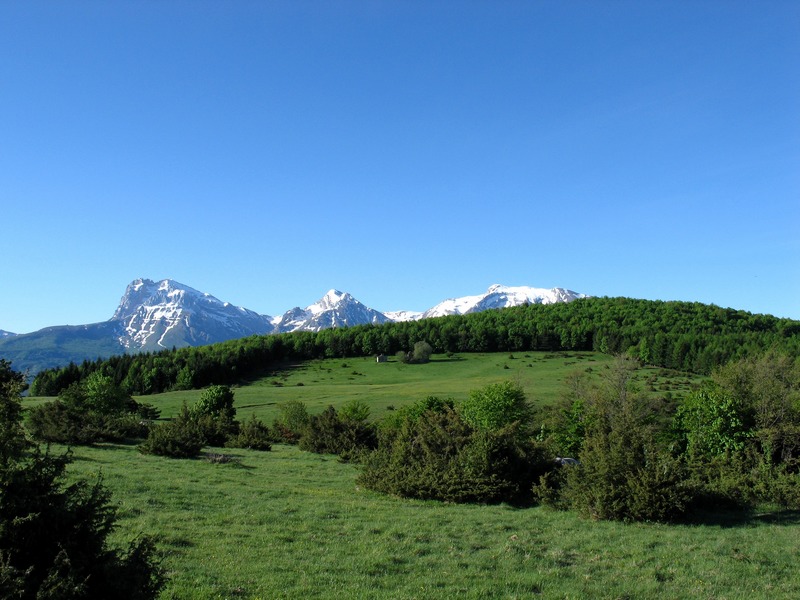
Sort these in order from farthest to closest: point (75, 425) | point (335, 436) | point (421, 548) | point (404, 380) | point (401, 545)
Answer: point (404, 380), point (335, 436), point (75, 425), point (401, 545), point (421, 548)

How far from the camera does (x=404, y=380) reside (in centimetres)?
13312

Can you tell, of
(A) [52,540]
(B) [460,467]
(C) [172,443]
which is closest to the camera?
(A) [52,540]

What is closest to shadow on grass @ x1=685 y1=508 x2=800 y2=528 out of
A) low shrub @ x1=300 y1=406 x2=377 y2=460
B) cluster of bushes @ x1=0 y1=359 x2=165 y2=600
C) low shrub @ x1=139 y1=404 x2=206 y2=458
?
cluster of bushes @ x1=0 y1=359 x2=165 y2=600

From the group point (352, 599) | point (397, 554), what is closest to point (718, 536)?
point (397, 554)

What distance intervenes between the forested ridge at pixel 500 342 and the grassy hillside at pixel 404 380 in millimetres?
8038

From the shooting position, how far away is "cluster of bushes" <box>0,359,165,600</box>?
7117 mm

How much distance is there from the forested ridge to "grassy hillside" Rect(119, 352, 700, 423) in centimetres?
804

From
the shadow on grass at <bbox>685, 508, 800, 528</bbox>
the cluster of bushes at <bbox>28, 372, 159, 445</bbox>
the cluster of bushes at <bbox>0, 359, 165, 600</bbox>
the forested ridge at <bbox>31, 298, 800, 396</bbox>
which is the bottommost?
the shadow on grass at <bbox>685, 508, 800, 528</bbox>

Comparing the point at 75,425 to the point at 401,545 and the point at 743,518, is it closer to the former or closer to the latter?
the point at 401,545

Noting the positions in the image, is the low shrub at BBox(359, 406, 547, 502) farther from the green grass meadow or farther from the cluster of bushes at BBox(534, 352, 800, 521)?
the cluster of bushes at BBox(534, 352, 800, 521)

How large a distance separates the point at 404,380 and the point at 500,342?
46.5 metres

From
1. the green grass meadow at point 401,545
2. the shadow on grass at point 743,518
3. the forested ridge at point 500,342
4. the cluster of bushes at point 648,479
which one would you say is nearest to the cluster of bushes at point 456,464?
the green grass meadow at point 401,545

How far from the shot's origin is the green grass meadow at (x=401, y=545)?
12.1 meters

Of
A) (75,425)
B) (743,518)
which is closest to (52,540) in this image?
(743,518)
